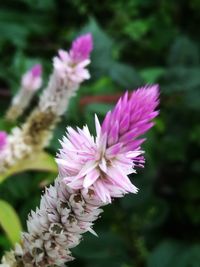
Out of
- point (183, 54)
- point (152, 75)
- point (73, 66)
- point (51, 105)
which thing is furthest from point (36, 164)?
point (183, 54)

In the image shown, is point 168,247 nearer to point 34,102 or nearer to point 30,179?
point 30,179

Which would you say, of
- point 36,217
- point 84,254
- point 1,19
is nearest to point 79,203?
point 36,217

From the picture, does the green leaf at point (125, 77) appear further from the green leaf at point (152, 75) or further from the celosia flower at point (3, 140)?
the celosia flower at point (3, 140)

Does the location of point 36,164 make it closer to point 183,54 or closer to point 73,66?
point 73,66

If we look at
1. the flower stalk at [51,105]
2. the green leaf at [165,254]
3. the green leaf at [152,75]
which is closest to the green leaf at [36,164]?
the flower stalk at [51,105]

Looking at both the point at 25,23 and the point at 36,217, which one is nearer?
the point at 36,217

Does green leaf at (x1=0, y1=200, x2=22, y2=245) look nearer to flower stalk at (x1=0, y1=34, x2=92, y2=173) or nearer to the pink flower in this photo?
flower stalk at (x1=0, y1=34, x2=92, y2=173)
